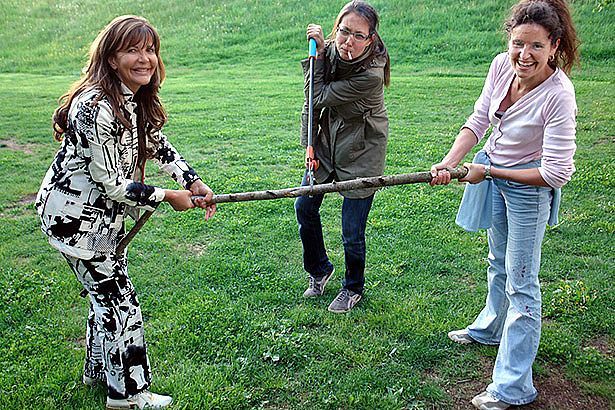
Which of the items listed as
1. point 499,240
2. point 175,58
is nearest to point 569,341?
point 499,240

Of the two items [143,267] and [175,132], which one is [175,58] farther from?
[143,267]

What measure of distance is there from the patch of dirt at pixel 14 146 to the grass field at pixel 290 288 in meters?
0.04

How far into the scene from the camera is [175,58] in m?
16.6

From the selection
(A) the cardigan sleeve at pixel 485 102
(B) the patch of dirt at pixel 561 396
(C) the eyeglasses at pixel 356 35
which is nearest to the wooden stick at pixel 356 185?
(A) the cardigan sleeve at pixel 485 102

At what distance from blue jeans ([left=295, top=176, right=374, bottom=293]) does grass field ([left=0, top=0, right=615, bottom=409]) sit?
0.63ft

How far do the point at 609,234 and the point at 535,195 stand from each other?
275 centimetres

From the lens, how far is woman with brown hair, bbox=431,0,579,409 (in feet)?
10.2

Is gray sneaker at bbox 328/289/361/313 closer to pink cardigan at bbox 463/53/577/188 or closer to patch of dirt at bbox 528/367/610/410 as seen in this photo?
patch of dirt at bbox 528/367/610/410

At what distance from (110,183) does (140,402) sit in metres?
1.22

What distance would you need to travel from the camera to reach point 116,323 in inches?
130

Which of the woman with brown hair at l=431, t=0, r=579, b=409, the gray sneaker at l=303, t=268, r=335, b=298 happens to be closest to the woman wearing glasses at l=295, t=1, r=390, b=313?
the gray sneaker at l=303, t=268, r=335, b=298

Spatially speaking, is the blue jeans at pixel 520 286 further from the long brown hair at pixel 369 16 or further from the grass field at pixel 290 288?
the long brown hair at pixel 369 16

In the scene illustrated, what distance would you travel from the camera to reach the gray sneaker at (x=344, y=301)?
14.7ft

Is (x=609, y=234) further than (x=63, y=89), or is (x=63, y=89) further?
(x=63, y=89)
